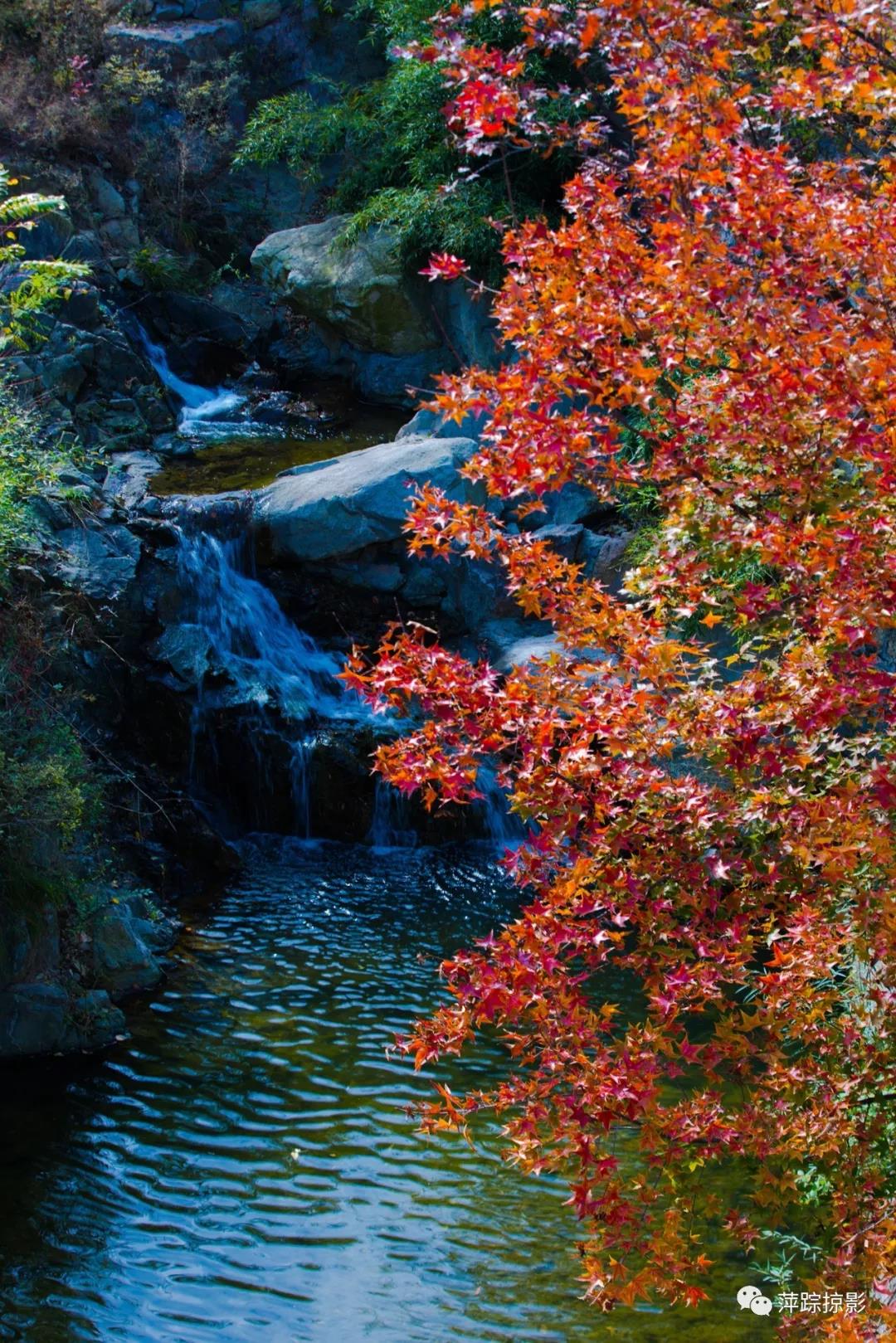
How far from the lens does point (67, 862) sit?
686 centimetres

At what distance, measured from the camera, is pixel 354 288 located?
1595 centimetres

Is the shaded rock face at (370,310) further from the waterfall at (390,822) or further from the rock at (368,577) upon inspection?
the waterfall at (390,822)

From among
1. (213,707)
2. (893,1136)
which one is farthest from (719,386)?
(213,707)

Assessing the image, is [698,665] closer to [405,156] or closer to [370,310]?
[370,310]

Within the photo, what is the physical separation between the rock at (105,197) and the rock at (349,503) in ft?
28.1

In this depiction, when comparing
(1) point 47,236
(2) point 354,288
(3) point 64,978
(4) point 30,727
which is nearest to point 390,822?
(4) point 30,727

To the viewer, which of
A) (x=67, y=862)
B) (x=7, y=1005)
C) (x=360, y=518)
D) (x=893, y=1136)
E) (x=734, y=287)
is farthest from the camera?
(x=360, y=518)

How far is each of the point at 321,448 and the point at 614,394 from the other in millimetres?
10861

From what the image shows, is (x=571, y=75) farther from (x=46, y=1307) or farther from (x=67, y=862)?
(x=46, y=1307)

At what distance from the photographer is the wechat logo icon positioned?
4.43 m

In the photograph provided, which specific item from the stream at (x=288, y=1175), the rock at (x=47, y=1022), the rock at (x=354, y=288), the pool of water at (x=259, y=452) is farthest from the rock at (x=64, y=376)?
the rock at (x=47, y=1022)

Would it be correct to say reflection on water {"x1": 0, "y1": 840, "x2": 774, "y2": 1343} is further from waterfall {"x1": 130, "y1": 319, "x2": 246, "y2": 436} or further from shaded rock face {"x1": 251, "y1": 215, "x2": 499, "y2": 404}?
shaded rock face {"x1": 251, "y1": 215, "x2": 499, "y2": 404}

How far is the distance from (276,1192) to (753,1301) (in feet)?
6.67

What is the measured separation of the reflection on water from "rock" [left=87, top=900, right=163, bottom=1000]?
7.0 inches
